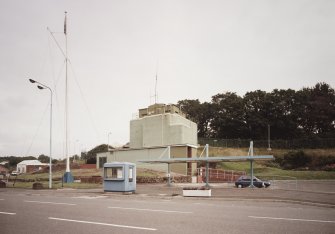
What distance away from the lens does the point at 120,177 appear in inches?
955

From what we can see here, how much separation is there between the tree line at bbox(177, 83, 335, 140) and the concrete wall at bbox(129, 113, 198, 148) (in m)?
37.3

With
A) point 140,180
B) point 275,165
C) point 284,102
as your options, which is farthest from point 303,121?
point 140,180

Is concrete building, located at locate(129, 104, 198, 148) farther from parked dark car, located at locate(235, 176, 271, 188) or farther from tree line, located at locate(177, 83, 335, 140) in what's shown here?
tree line, located at locate(177, 83, 335, 140)

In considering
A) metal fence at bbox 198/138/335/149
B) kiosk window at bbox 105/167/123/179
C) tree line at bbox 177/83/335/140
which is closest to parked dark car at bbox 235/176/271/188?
kiosk window at bbox 105/167/123/179

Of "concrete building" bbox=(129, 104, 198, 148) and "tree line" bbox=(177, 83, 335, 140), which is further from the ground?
"tree line" bbox=(177, 83, 335, 140)

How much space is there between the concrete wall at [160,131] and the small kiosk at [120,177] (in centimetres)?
2974

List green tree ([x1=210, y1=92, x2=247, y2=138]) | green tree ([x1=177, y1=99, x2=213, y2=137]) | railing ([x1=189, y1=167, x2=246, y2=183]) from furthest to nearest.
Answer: green tree ([x1=177, y1=99, x2=213, y2=137])
green tree ([x1=210, y1=92, x2=247, y2=138])
railing ([x1=189, y1=167, x2=246, y2=183])

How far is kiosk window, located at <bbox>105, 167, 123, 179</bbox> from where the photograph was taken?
24.4 meters

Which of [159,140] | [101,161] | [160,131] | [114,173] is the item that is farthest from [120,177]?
[101,161]

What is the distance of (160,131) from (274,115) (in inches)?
1979

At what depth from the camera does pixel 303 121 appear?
3730 inches

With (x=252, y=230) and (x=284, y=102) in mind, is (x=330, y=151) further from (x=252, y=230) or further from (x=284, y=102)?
(x=252, y=230)

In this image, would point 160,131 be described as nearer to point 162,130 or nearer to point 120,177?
point 162,130

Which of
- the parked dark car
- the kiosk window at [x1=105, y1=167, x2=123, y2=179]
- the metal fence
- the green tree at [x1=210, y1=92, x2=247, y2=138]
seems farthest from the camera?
the green tree at [x1=210, y1=92, x2=247, y2=138]
